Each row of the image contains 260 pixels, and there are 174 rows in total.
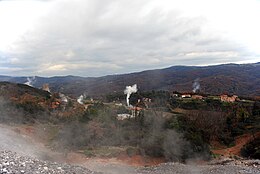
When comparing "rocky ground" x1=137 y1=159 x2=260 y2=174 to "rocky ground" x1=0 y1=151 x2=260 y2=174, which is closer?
"rocky ground" x1=0 y1=151 x2=260 y2=174

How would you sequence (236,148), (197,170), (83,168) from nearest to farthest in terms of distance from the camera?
(83,168) → (197,170) → (236,148)

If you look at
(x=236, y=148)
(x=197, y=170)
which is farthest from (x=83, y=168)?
(x=236, y=148)

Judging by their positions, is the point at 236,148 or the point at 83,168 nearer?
the point at 83,168

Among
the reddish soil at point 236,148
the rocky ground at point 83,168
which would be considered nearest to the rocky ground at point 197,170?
the rocky ground at point 83,168

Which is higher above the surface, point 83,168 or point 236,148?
point 83,168

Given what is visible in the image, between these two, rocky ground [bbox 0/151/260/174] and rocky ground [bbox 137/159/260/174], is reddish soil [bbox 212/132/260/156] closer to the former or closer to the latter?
rocky ground [bbox 0/151/260/174]

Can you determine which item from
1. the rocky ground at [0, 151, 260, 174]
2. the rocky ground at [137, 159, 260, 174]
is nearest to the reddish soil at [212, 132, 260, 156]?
the rocky ground at [0, 151, 260, 174]

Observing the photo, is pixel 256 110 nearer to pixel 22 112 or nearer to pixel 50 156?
pixel 22 112

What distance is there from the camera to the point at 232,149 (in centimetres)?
3809

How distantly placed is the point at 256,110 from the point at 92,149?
34.7m

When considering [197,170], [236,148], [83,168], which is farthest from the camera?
[236,148]

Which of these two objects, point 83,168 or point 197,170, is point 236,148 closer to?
point 197,170

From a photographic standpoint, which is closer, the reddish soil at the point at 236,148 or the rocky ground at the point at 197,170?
the rocky ground at the point at 197,170

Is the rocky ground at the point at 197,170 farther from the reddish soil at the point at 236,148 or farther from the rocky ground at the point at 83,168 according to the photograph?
the reddish soil at the point at 236,148
